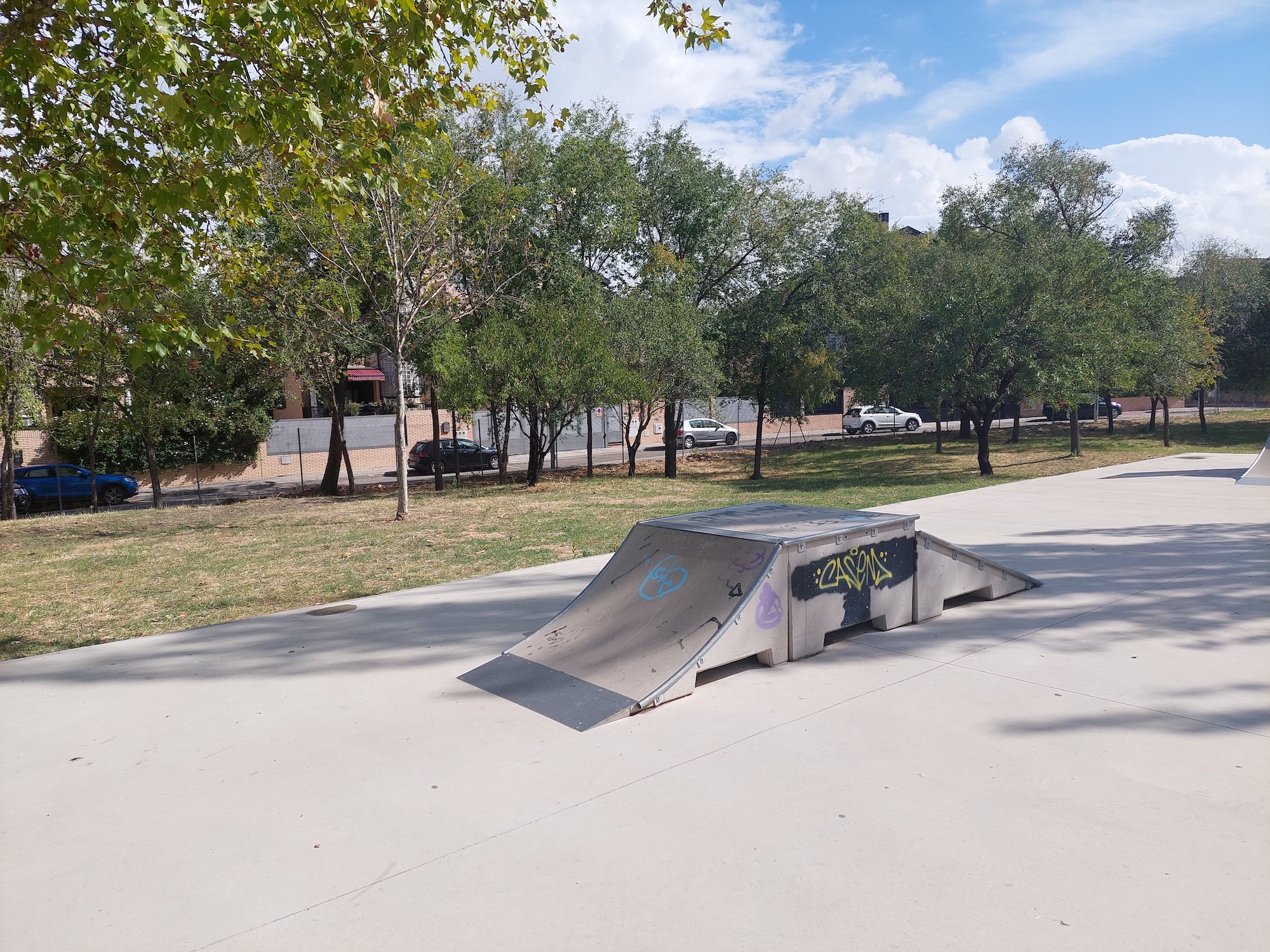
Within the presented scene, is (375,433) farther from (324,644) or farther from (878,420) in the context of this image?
(324,644)

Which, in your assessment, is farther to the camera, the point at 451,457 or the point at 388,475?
the point at 388,475

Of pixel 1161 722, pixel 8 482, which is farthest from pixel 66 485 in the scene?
pixel 1161 722

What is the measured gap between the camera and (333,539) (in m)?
13.4

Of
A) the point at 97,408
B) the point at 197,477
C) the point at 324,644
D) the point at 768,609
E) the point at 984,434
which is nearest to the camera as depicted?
the point at 768,609

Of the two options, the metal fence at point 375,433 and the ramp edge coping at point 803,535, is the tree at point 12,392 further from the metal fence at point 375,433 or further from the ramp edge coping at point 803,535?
the ramp edge coping at point 803,535

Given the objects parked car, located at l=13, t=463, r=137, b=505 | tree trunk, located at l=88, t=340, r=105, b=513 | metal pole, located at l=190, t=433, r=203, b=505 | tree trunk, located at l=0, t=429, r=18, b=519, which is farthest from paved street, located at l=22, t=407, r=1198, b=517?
tree trunk, located at l=0, t=429, r=18, b=519

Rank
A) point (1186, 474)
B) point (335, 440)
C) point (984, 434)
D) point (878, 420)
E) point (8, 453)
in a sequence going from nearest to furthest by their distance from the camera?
1. point (1186, 474)
2. point (8, 453)
3. point (984, 434)
4. point (335, 440)
5. point (878, 420)

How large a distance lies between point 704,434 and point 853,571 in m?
36.5

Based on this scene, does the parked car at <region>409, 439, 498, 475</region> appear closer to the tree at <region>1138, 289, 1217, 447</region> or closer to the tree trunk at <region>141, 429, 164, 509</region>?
the tree trunk at <region>141, 429, 164, 509</region>

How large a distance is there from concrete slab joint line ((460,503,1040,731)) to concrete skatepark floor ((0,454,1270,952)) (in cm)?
19

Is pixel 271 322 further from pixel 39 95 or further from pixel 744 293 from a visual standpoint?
pixel 744 293

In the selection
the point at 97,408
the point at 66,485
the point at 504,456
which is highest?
the point at 97,408

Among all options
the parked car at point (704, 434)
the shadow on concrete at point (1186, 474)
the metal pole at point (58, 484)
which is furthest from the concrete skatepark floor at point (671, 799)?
the parked car at point (704, 434)

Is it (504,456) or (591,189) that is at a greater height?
(591,189)
